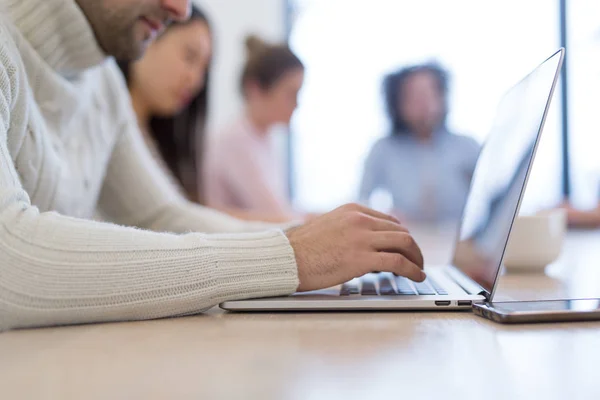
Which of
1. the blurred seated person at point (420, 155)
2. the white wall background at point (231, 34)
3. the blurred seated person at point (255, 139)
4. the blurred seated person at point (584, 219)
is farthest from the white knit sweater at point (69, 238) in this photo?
the white wall background at point (231, 34)

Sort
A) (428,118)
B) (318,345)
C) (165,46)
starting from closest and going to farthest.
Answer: (318,345)
(165,46)
(428,118)

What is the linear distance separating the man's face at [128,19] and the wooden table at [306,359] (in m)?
0.54

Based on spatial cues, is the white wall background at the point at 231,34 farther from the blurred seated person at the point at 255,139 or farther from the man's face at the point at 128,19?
the man's face at the point at 128,19

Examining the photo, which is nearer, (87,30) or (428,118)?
(87,30)

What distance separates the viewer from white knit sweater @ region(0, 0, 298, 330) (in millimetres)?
540

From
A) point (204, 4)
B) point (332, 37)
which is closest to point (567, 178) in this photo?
point (332, 37)

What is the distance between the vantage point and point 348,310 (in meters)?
0.58

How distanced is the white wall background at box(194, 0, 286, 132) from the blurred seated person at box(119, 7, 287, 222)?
161cm

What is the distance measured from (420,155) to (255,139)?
844mm

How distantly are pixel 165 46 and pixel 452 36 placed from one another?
2.20 m

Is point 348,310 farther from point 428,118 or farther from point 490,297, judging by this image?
point 428,118

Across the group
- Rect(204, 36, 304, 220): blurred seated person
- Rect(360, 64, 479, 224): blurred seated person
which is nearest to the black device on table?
Rect(204, 36, 304, 220): blurred seated person

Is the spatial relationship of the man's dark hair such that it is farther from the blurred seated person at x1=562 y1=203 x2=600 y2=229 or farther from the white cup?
the white cup

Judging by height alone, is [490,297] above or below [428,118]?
above
